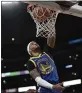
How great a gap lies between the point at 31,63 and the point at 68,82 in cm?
665

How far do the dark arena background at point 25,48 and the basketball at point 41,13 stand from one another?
4.45 metres

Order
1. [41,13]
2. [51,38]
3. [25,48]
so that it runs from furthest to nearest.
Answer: [25,48], [51,38], [41,13]

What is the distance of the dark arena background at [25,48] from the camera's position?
286 inches

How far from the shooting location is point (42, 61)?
8.04ft

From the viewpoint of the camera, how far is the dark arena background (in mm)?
7254

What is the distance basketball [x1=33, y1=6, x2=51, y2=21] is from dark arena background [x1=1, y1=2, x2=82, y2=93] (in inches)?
175

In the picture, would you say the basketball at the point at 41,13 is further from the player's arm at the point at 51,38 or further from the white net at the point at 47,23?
the player's arm at the point at 51,38

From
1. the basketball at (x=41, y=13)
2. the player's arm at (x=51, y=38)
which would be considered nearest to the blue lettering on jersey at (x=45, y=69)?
the player's arm at (x=51, y=38)

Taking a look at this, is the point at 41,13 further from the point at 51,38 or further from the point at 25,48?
the point at 25,48

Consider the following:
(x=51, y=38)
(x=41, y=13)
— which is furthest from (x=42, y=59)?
(x=41, y=13)

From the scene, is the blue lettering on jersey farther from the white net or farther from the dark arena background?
the dark arena background

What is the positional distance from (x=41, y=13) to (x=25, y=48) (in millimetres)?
6174

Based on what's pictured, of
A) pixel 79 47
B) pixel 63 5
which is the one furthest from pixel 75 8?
pixel 79 47

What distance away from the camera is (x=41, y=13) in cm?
238
